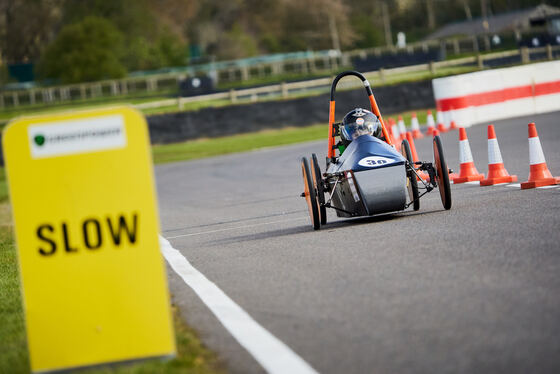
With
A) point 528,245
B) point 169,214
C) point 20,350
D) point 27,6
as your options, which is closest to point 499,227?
point 528,245

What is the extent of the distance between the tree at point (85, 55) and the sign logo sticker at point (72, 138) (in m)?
76.3

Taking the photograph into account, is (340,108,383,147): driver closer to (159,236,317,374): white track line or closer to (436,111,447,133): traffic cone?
(159,236,317,374): white track line

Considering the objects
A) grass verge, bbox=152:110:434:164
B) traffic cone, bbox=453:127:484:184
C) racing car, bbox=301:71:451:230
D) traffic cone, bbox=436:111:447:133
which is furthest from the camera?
grass verge, bbox=152:110:434:164

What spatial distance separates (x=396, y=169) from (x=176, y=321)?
433 cm

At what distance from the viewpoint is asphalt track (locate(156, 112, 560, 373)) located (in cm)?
517

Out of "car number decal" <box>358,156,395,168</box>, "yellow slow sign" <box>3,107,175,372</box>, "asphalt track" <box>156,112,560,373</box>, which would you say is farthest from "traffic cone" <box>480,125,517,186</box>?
"yellow slow sign" <box>3,107,175,372</box>

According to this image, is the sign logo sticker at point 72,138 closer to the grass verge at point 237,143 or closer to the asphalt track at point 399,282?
the asphalt track at point 399,282

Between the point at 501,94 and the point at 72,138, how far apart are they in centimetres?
2405

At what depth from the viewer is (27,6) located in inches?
4048

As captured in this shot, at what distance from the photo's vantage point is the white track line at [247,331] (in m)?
5.18

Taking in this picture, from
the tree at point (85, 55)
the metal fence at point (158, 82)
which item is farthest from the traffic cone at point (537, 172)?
the tree at point (85, 55)

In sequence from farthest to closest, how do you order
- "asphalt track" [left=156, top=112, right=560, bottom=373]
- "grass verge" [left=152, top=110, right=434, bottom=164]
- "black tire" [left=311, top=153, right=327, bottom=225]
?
"grass verge" [left=152, top=110, right=434, bottom=164]
"black tire" [left=311, top=153, right=327, bottom=225]
"asphalt track" [left=156, top=112, right=560, bottom=373]

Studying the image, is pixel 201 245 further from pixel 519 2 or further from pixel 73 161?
pixel 519 2

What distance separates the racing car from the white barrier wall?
16.2 meters
